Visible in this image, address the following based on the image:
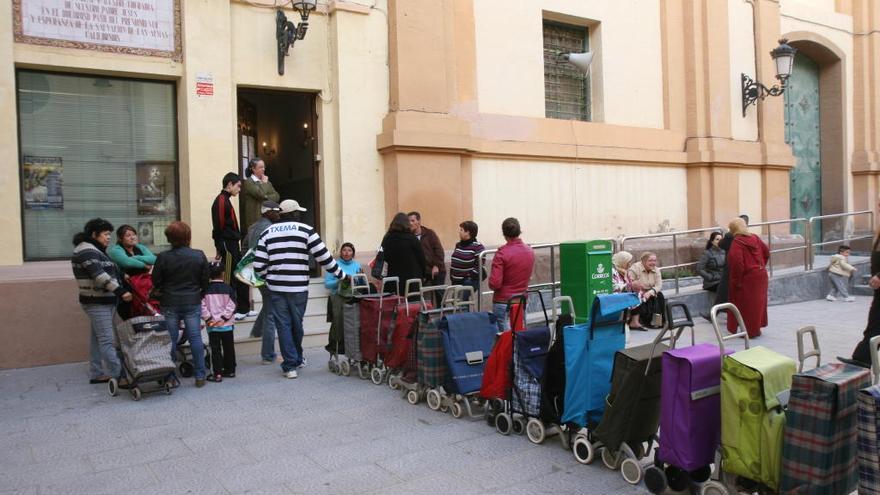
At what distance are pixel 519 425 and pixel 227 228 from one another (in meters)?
5.04

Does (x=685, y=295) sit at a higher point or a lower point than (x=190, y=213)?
lower

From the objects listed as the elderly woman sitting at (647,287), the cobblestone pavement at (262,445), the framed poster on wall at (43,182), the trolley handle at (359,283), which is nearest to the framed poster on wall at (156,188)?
the framed poster on wall at (43,182)

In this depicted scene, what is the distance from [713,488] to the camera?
12.6 ft

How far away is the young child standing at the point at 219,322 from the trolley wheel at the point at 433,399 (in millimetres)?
2532

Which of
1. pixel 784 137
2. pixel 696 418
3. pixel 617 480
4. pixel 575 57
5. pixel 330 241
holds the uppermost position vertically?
pixel 575 57

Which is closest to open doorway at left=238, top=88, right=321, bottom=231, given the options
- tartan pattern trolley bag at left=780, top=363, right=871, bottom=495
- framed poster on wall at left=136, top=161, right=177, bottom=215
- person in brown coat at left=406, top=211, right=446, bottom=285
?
framed poster on wall at left=136, top=161, right=177, bottom=215

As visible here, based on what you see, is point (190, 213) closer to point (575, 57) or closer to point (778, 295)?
point (575, 57)

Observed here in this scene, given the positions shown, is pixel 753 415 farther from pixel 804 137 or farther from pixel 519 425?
pixel 804 137

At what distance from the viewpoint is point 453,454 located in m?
4.96

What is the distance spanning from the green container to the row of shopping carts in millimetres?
2367

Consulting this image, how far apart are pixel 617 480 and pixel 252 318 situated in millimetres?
5989

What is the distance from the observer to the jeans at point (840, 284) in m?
12.7

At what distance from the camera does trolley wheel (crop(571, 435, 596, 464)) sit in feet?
15.2

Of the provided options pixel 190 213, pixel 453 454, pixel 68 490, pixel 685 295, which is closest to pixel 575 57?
pixel 685 295
